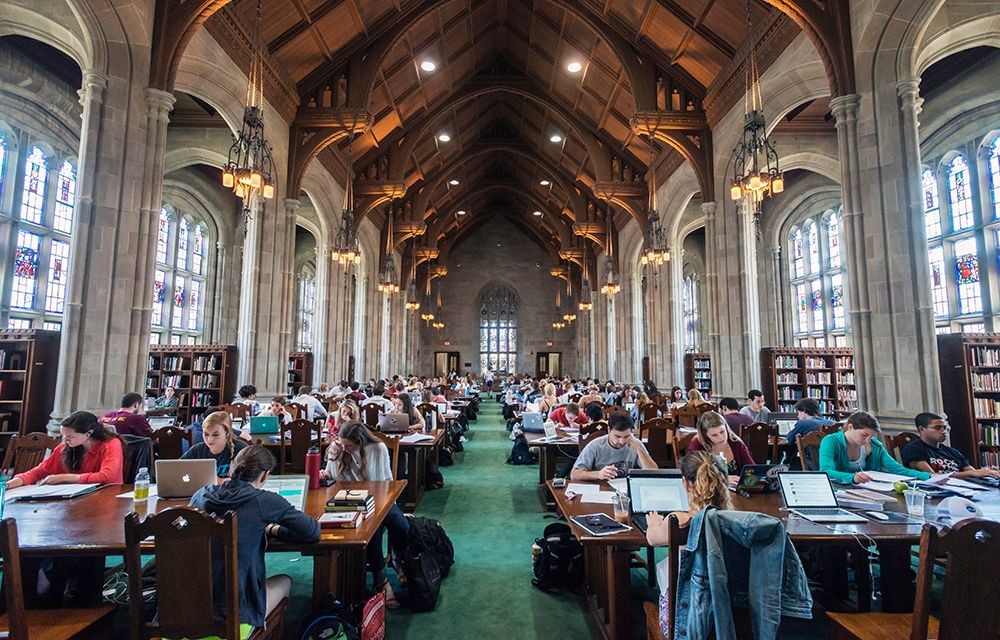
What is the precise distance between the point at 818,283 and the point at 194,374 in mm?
15337

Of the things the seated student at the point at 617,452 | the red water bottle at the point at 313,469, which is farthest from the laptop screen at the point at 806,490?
the red water bottle at the point at 313,469

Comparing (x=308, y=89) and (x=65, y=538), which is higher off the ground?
(x=308, y=89)

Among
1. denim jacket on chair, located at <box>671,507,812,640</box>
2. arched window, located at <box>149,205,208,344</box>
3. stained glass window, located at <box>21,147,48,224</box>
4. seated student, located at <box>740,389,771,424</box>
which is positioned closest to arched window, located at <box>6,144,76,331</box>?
stained glass window, located at <box>21,147,48,224</box>

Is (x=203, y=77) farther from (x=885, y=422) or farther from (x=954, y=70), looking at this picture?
(x=954, y=70)

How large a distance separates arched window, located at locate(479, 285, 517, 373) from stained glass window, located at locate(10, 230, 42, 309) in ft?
63.7

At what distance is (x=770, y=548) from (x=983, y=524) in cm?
Answer: 63

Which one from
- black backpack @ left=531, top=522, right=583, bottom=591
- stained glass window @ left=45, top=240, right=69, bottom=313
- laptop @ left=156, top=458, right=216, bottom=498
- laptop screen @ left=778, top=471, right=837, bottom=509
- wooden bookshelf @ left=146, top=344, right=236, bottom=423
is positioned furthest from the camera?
stained glass window @ left=45, top=240, right=69, bottom=313

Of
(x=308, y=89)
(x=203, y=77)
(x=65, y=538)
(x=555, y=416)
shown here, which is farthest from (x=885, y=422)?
(x=308, y=89)

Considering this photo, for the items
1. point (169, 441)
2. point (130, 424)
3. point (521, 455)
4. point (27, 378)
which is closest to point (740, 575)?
point (169, 441)

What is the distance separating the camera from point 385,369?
2030 centimetres

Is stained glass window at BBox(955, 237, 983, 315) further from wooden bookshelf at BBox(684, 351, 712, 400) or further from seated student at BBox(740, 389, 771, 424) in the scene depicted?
seated student at BBox(740, 389, 771, 424)

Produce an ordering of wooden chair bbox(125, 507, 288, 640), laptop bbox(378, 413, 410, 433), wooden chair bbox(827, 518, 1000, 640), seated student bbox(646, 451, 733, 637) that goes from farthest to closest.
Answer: laptop bbox(378, 413, 410, 433), seated student bbox(646, 451, 733, 637), wooden chair bbox(125, 507, 288, 640), wooden chair bbox(827, 518, 1000, 640)

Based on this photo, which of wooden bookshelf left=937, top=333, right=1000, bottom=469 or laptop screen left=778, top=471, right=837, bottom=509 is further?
wooden bookshelf left=937, top=333, right=1000, bottom=469

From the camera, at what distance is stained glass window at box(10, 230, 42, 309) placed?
9.66 meters
